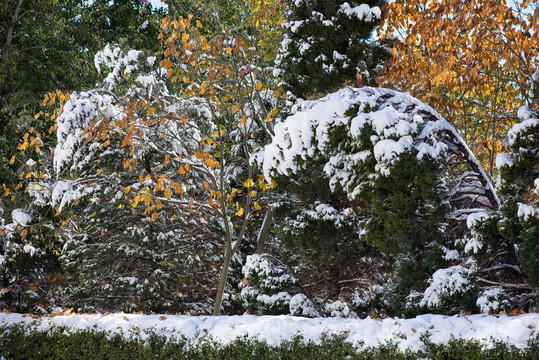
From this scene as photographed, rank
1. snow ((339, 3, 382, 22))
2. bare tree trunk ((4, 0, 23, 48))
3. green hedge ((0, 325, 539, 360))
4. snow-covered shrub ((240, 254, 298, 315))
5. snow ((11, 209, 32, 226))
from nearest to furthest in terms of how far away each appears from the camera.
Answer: green hedge ((0, 325, 539, 360)), snow-covered shrub ((240, 254, 298, 315)), snow ((339, 3, 382, 22)), snow ((11, 209, 32, 226)), bare tree trunk ((4, 0, 23, 48))

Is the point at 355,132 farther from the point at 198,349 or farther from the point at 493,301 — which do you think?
the point at 198,349

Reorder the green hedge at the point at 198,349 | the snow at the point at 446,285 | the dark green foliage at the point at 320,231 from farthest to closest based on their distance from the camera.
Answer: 1. the dark green foliage at the point at 320,231
2. the snow at the point at 446,285
3. the green hedge at the point at 198,349

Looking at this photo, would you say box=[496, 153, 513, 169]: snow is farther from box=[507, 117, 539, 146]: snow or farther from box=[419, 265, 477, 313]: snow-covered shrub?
box=[419, 265, 477, 313]: snow-covered shrub

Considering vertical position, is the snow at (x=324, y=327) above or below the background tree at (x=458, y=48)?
below

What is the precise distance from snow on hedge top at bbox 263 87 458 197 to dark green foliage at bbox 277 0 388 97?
6.56ft

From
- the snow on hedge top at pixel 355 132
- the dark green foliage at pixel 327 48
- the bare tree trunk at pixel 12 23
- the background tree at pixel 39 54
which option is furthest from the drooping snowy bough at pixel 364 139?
the bare tree trunk at pixel 12 23

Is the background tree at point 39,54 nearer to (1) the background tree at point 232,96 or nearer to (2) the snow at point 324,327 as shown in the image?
(1) the background tree at point 232,96

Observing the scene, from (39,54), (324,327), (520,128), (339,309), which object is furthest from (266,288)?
(39,54)

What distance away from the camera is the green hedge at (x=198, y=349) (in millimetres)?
3818

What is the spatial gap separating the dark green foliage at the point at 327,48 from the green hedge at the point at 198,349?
15.5ft

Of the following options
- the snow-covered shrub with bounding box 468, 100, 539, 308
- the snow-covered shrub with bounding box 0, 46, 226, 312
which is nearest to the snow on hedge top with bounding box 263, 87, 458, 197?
the snow-covered shrub with bounding box 468, 100, 539, 308

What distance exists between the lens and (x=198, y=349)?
16.2 feet

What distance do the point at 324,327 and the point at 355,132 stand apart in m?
2.03

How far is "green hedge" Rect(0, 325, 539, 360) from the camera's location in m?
3.82
